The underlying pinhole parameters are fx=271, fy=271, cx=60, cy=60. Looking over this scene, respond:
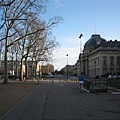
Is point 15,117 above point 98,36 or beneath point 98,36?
beneath

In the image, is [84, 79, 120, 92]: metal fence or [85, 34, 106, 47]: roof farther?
[85, 34, 106, 47]: roof

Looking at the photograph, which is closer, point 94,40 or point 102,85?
point 102,85

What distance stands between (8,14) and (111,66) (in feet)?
331

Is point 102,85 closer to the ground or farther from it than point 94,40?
closer to the ground

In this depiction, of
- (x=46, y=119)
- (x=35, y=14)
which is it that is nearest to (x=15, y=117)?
(x=46, y=119)

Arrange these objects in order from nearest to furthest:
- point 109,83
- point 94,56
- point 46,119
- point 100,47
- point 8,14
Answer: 1. point 46,119
2. point 109,83
3. point 8,14
4. point 100,47
5. point 94,56

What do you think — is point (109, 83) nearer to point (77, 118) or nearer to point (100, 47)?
point (77, 118)

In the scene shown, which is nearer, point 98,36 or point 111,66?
point 111,66

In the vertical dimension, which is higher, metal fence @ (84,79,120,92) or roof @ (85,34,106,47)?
roof @ (85,34,106,47)

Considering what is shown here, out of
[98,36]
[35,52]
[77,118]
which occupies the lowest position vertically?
[77,118]

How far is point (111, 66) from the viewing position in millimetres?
139625

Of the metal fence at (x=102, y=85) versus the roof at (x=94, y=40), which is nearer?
the metal fence at (x=102, y=85)

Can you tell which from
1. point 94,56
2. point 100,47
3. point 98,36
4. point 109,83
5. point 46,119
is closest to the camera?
point 46,119

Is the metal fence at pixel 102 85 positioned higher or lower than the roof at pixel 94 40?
lower
